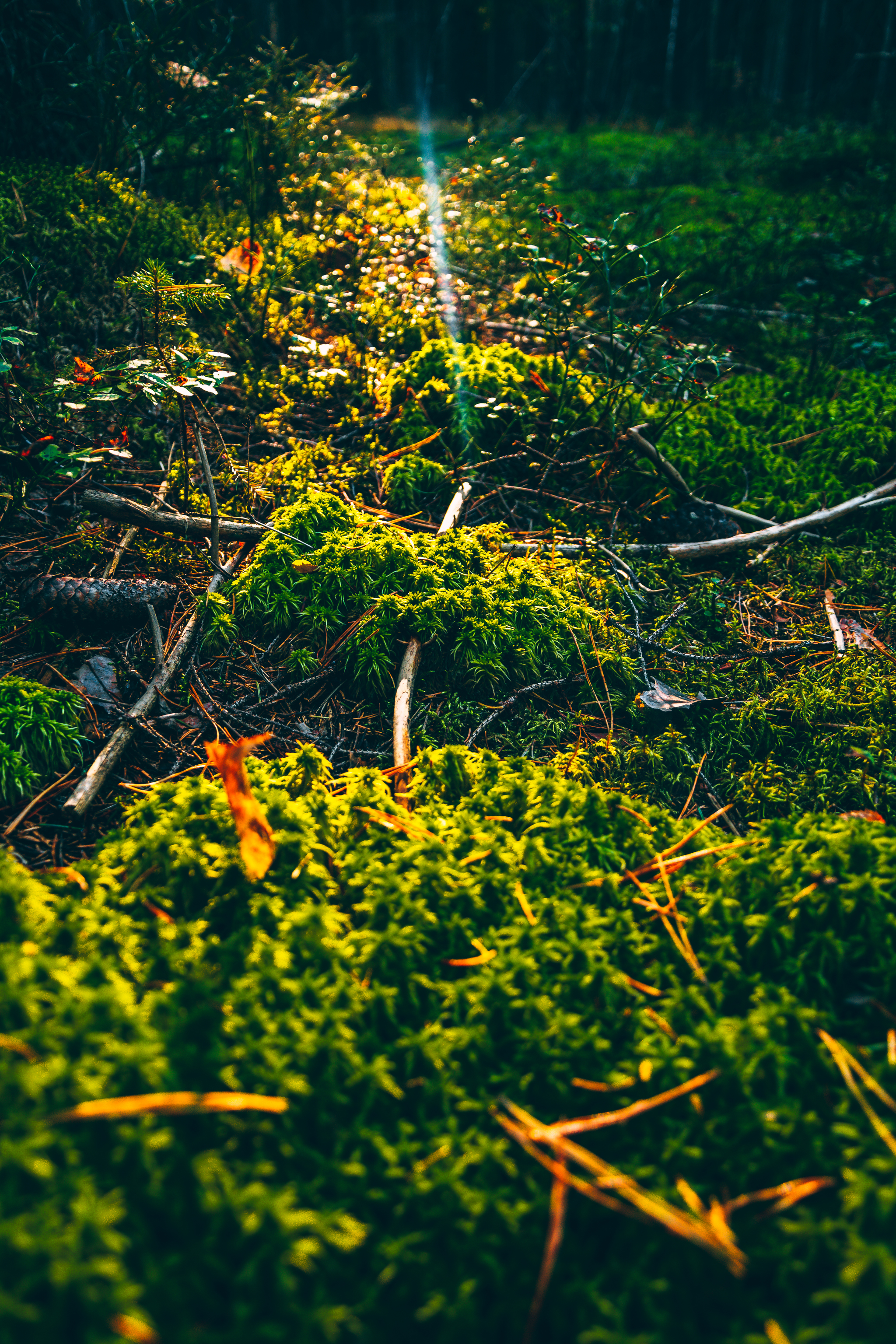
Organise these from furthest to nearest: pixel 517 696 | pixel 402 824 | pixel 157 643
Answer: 1. pixel 517 696
2. pixel 157 643
3. pixel 402 824

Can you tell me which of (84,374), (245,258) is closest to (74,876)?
(84,374)

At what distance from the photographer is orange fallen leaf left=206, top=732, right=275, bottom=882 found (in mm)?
1657

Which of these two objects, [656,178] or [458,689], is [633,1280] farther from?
[656,178]

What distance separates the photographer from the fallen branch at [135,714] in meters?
2.07

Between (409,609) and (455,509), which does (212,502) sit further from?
(455,509)

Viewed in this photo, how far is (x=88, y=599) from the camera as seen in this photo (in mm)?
2529

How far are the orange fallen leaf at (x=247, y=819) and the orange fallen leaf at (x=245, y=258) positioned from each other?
3.73 m

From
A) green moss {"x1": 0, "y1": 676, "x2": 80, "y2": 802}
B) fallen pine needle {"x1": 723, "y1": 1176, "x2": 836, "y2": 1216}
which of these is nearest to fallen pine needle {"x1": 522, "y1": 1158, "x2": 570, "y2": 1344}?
fallen pine needle {"x1": 723, "y1": 1176, "x2": 836, "y2": 1216}

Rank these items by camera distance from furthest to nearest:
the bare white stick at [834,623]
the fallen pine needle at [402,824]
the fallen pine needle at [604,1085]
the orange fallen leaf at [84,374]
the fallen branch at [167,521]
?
the bare white stick at [834,623], the fallen branch at [167,521], the orange fallen leaf at [84,374], the fallen pine needle at [402,824], the fallen pine needle at [604,1085]

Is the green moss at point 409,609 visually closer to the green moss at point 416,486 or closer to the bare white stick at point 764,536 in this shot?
the green moss at point 416,486

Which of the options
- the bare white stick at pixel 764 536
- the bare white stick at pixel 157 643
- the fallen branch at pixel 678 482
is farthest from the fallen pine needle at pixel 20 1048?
the fallen branch at pixel 678 482

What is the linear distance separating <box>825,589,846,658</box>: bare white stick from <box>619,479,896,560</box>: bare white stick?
1.23 feet

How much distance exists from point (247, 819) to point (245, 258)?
409cm

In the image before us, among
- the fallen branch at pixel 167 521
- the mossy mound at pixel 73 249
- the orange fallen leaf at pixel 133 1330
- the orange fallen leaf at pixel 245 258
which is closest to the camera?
the orange fallen leaf at pixel 133 1330
